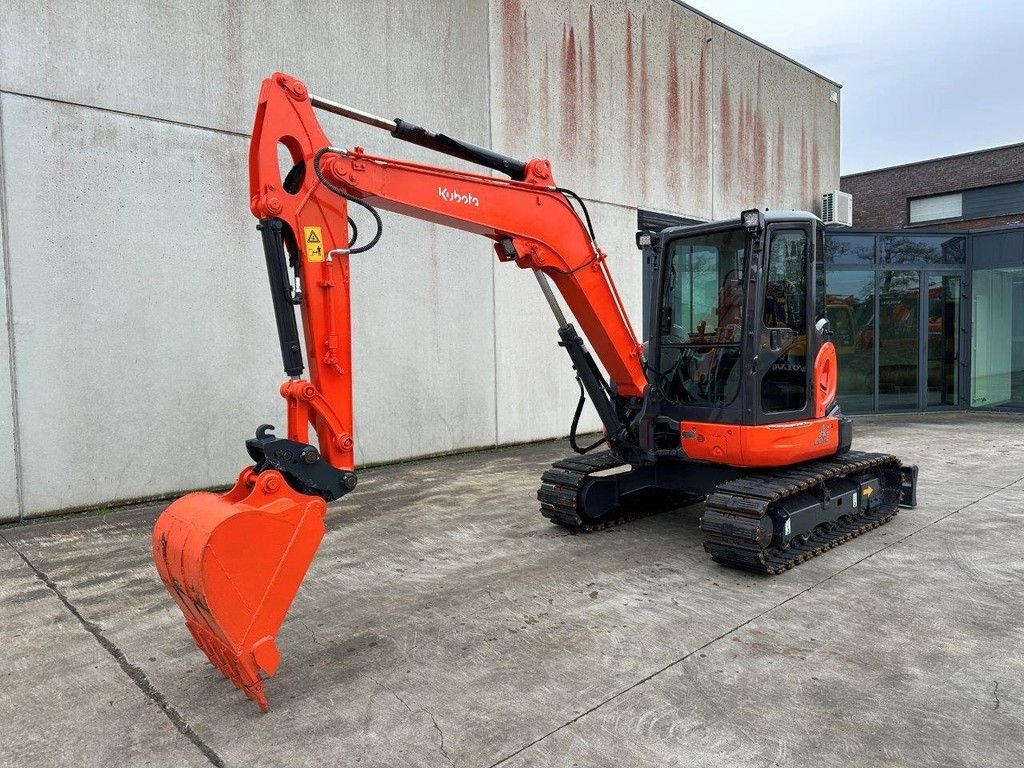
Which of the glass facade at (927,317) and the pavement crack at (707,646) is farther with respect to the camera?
the glass facade at (927,317)

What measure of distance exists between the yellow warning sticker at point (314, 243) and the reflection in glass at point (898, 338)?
13.0 metres

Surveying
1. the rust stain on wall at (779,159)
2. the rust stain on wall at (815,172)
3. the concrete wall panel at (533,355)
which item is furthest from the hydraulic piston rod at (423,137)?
the rust stain on wall at (815,172)

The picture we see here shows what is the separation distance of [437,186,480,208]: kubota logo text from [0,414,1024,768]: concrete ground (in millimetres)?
2400

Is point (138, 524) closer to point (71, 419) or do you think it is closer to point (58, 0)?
point (71, 419)

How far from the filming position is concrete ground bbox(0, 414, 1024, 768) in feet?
9.52

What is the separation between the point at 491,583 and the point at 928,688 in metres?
2.50

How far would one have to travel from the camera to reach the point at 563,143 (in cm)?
1085

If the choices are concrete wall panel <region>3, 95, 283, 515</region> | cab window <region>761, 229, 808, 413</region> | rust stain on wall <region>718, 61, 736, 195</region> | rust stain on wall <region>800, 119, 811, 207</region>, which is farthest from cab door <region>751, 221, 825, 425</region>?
rust stain on wall <region>800, 119, 811, 207</region>

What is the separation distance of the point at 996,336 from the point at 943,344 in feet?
3.63

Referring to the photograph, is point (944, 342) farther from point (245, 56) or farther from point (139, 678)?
point (139, 678)

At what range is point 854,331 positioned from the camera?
13.8 metres

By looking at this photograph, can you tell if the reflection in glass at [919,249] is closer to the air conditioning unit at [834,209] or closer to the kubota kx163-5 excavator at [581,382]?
the air conditioning unit at [834,209]

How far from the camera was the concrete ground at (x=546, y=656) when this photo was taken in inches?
114

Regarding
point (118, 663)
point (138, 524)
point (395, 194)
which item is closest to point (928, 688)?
point (395, 194)
